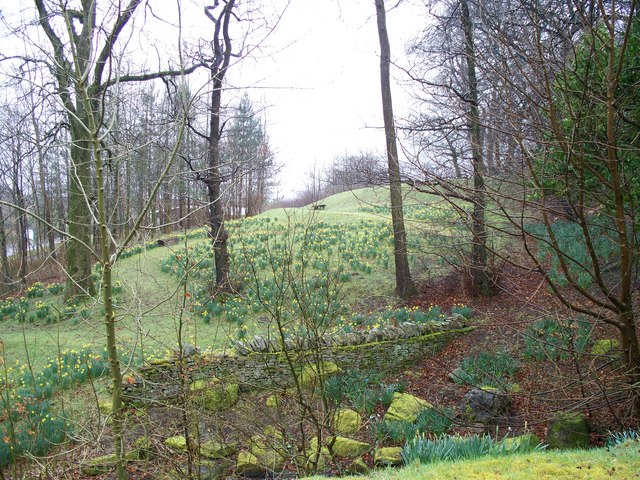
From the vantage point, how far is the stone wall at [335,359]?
7.20 meters

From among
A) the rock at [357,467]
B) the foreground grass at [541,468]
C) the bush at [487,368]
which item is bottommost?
the rock at [357,467]

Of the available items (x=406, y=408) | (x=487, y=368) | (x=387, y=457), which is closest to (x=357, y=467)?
(x=387, y=457)

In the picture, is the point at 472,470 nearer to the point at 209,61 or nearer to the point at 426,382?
the point at 426,382

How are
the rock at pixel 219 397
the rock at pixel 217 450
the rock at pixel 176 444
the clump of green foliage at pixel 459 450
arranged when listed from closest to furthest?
the clump of green foliage at pixel 459 450 < the rock at pixel 176 444 < the rock at pixel 217 450 < the rock at pixel 219 397

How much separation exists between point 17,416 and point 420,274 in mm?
9747

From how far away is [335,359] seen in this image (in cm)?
753

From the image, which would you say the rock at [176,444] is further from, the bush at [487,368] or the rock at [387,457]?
A: the bush at [487,368]

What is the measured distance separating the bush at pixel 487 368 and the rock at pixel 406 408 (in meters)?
0.78

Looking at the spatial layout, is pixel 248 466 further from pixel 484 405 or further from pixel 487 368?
pixel 487 368

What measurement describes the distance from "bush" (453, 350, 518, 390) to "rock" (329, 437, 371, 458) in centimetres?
194

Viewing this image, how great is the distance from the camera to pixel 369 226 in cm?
1833

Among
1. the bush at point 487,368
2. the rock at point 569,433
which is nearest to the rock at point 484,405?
the bush at point 487,368

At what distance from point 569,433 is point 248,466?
3.49 metres

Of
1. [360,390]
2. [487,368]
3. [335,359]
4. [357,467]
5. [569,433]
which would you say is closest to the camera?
[569,433]
